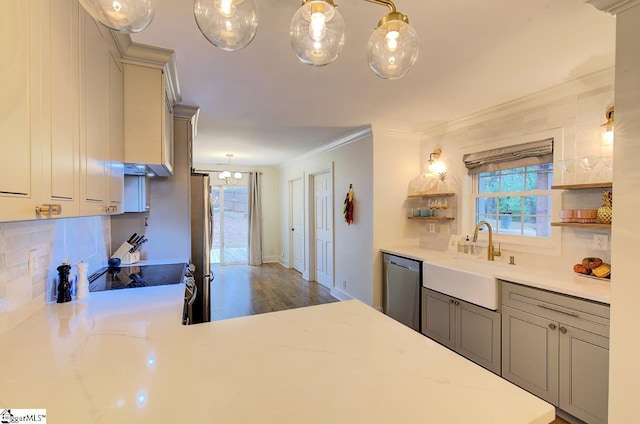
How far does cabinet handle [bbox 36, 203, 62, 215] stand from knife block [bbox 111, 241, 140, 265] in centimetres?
185

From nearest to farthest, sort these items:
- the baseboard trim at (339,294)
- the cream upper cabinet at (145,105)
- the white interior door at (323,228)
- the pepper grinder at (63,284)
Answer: the pepper grinder at (63,284)
the cream upper cabinet at (145,105)
the baseboard trim at (339,294)
the white interior door at (323,228)

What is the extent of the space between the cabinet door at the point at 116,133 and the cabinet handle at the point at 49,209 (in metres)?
0.73

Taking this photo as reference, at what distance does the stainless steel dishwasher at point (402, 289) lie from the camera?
10.2 feet

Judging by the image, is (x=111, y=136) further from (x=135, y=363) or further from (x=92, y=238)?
(x=135, y=363)

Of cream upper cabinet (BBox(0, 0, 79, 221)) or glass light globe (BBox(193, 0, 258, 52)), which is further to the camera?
glass light globe (BBox(193, 0, 258, 52))

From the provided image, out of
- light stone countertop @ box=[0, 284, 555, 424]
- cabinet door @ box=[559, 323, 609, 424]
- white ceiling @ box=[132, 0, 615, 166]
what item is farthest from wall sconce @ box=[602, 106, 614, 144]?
light stone countertop @ box=[0, 284, 555, 424]

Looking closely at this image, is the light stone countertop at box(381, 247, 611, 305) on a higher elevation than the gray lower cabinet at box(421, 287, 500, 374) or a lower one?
higher

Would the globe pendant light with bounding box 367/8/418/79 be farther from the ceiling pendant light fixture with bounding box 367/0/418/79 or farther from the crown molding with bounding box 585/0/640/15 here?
the crown molding with bounding box 585/0/640/15

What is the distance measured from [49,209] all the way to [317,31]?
101 cm

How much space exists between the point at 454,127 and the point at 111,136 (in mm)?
3386

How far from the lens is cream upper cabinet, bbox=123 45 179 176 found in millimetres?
1856

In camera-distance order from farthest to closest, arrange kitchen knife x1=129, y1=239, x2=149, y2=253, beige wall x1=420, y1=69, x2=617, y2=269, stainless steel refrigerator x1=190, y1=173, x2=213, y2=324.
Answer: stainless steel refrigerator x1=190, y1=173, x2=213, y2=324 → kitchen knife x1=129, y1=239, x2=149, y2=253 → beige wall x1=420, y1=69, x2=617, y2=269

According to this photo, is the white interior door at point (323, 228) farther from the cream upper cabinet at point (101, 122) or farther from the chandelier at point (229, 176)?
the cream upper cabinet at point (101, 122)

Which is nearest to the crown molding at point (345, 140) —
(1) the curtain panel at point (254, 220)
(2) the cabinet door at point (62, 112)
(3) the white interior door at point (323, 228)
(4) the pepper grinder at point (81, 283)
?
(3) the white interior door at point (323, 228)
